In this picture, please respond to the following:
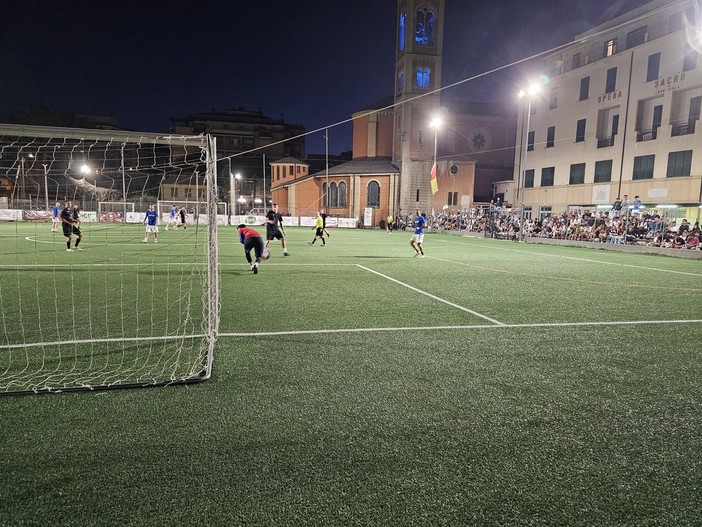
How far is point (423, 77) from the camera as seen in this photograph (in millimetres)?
52406

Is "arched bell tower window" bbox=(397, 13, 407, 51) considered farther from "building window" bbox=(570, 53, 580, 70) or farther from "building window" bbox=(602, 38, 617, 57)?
"building window" bbox=(602, 38, 617, 57)

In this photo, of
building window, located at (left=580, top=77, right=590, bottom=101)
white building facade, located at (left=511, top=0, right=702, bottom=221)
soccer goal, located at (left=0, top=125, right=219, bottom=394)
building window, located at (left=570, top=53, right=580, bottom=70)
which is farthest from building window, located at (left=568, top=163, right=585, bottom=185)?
soccer goal, located at (left=0, top=125, right=219, bottom=394)

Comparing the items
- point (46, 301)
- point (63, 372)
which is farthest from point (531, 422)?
point (46, 301)

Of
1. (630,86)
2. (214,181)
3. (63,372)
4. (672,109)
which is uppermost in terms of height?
(630,86)

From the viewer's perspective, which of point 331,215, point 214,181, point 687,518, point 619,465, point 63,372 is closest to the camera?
point 687,518

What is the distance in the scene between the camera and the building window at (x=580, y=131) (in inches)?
1638

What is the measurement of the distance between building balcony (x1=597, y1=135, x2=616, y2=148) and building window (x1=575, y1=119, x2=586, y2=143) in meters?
1.67

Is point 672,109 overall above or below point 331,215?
above

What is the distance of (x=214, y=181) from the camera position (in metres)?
5.89

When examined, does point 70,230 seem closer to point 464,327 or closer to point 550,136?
point 464,327

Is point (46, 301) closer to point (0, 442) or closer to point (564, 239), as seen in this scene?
point (0, 442)

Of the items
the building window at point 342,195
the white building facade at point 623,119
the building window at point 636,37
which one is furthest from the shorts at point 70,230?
the building window at point 636,37

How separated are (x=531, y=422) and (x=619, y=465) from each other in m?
0.71

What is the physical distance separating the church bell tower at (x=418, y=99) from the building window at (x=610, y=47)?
1789 centimetres
